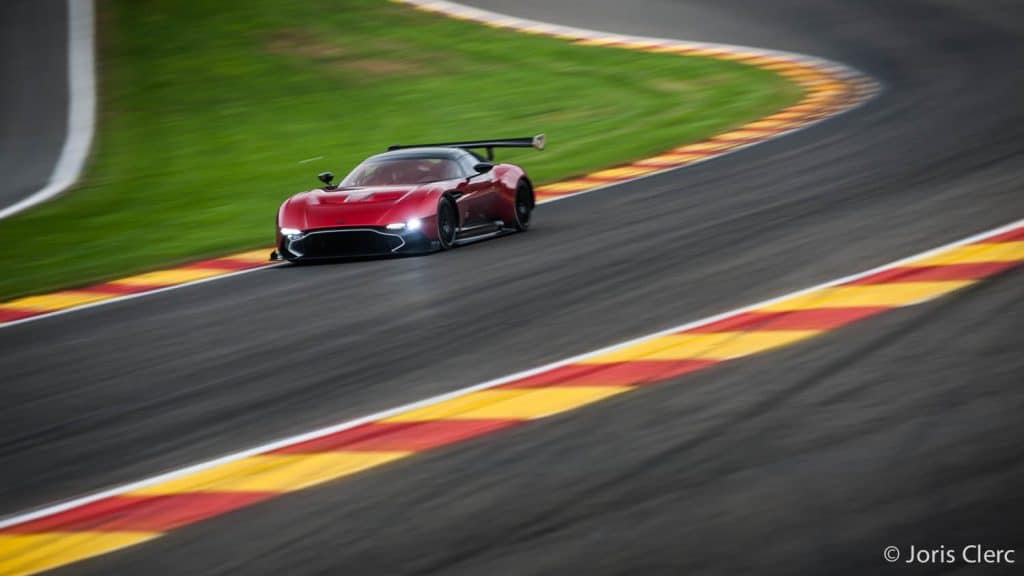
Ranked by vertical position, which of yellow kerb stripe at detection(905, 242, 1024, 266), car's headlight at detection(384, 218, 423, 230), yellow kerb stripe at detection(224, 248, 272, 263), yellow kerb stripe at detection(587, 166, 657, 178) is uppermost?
yellow kerb stripe at detection(905, 242, 1024, 266)

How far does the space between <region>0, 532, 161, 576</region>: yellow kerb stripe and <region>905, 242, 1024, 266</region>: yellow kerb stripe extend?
232 inches

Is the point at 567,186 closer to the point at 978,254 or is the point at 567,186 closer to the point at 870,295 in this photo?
the point at 978,254

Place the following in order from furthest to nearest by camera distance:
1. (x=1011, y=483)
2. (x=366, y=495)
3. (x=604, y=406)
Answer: (x=604, y=406)
(x=366, y=495)
(x=1011, y=483)

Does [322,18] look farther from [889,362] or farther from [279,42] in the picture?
[889,362]

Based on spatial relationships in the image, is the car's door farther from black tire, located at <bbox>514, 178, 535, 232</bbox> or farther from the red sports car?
black tire, located at <bbox>514, 178, 535, 232</bbox>

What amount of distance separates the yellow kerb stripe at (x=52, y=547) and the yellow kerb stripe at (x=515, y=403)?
172 cm

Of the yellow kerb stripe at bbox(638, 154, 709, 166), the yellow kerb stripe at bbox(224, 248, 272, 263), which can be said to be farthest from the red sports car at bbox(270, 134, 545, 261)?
the yellow kerb stripe at bbox(638, 154, 709, 166)

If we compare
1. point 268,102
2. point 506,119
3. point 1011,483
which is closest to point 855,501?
point 1011,483

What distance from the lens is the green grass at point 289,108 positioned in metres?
15.4

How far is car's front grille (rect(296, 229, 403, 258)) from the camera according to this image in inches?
487

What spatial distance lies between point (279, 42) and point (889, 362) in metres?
22.9

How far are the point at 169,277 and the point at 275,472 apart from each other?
6.91 meters

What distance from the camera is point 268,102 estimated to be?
2355 cm

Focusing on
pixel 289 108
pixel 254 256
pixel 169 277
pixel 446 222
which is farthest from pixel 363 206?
pixel 289 108
